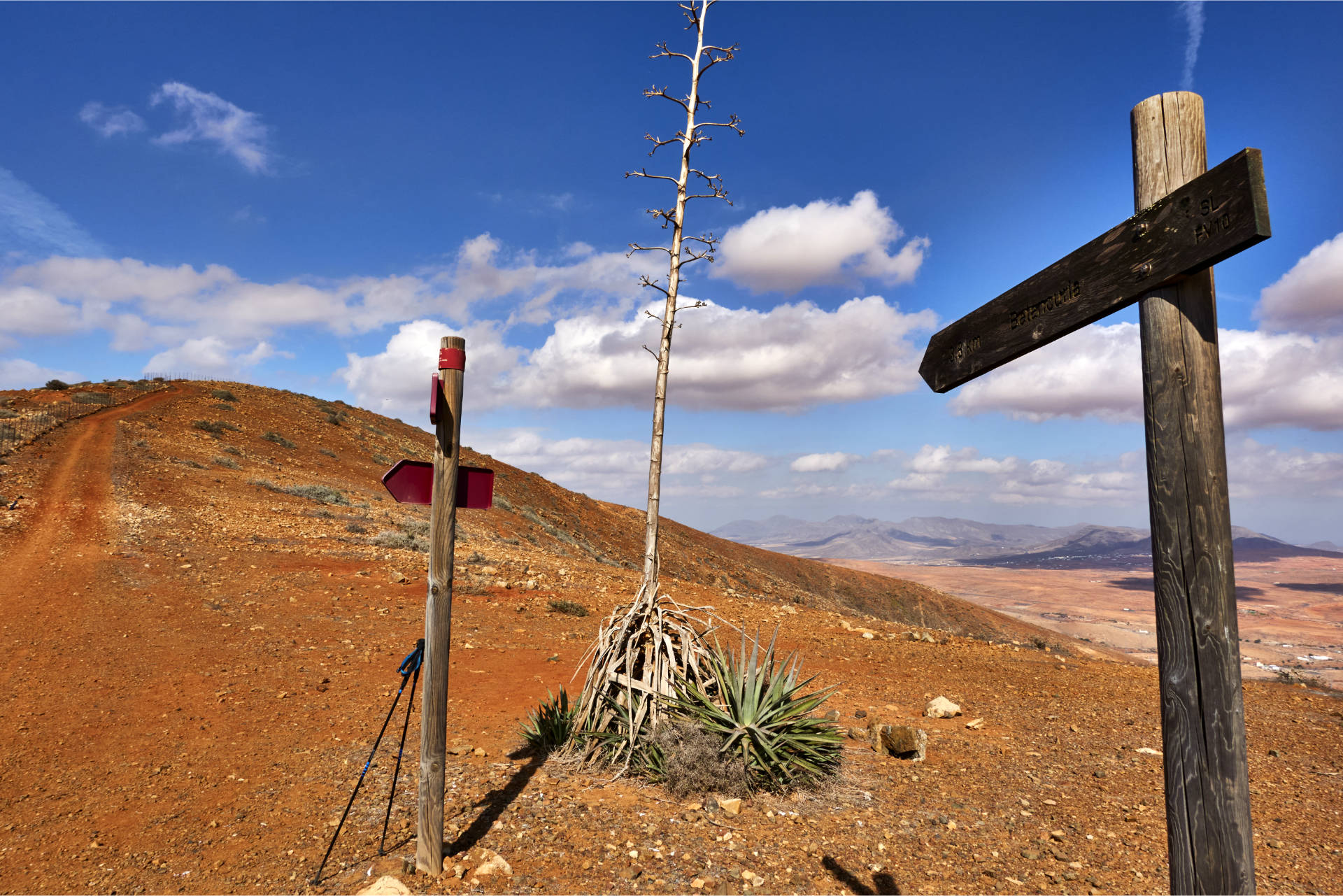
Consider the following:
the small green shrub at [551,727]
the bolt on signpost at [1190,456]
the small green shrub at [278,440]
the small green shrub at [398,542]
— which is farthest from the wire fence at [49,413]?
the bolt on signpost at [1190,456]

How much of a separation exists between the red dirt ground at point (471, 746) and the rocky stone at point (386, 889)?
8.1 inches

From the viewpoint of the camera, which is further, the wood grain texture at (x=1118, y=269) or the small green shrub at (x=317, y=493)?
the small green shrub at (x=317, y=493)

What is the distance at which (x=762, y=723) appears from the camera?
17.2ft

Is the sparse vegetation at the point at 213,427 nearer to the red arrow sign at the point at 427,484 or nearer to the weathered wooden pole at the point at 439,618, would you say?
the red arrow sign at the point at 427,484

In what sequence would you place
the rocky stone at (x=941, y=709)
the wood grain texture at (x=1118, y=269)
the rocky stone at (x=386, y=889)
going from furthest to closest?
the rocky stone at (x=941, y=709), the rocky stone at (x=386, y=889), the wood grain texture at (x=1118, y=269)

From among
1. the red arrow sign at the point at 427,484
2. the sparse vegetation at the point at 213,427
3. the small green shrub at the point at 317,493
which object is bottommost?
the red arrow sign at the point at 427,484

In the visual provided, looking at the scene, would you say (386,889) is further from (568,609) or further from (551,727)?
(568,609)

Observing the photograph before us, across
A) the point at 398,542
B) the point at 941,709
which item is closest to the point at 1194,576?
the point at 941,709

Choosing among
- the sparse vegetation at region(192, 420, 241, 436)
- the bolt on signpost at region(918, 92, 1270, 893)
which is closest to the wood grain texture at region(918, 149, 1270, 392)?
the bolt on signpost at region(918, 92, 1270, 893)

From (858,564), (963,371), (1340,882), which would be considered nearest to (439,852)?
(963,371)

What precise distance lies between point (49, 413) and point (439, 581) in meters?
31.4

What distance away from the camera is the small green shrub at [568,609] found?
11.5 metres

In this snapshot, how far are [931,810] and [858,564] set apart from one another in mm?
123250

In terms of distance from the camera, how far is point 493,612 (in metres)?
10.9
